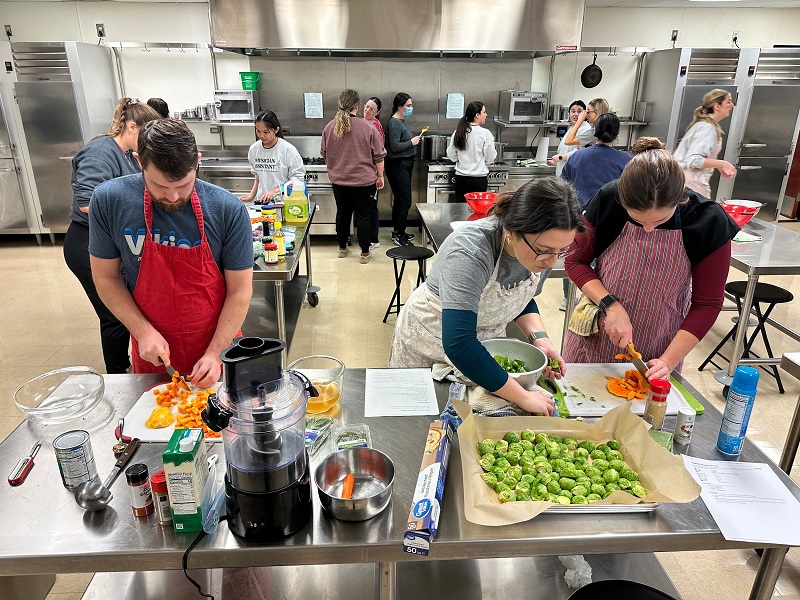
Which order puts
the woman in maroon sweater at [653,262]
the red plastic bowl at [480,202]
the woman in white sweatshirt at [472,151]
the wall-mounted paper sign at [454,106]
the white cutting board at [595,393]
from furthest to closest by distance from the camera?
the wall-mounted paper sign at [454,106] → the woman in white sweatshirt at [472,151] → the red plastic bowl at [480,202] → the woman in maroon sweater at [653,262] → the white cutting board at [595,393]

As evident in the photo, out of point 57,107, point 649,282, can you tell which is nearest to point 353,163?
point 57,107

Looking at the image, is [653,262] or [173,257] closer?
[173,257]

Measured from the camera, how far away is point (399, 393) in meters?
1.82

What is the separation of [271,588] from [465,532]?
0.88 metres

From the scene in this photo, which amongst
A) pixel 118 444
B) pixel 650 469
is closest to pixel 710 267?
pixel 650 469

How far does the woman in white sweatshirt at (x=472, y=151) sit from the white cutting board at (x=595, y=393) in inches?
182

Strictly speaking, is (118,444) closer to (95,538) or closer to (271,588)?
(95,538)

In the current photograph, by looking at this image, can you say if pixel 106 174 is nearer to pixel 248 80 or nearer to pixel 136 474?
pixel 136 474

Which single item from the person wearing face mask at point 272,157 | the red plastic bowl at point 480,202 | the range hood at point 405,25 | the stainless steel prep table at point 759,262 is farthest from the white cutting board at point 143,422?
the range hood at point 405,25

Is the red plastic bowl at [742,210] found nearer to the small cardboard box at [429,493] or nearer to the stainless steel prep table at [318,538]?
the stainless steel prep table at [318,538]

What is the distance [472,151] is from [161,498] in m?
5.64

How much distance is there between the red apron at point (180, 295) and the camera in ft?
6.28

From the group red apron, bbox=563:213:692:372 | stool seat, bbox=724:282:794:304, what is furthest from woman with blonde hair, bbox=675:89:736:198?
red apron, bbox=563:213:692:372

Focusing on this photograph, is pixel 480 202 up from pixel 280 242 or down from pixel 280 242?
up
